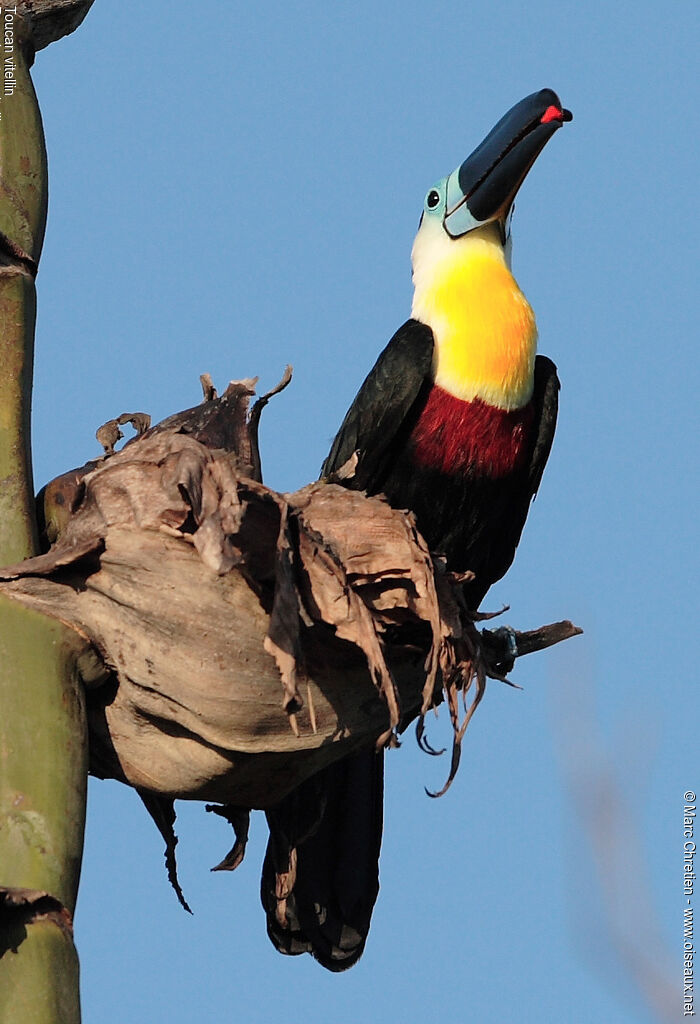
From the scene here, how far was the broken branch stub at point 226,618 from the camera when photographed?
10.8 ft

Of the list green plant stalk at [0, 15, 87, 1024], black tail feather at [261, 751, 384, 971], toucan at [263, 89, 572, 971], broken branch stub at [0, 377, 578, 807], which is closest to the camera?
green plant stalk at [0, 15, 87, 1024]

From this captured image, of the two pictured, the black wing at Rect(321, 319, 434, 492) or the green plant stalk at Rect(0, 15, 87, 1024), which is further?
the black wing at Rect(321, 319, 434, 492)

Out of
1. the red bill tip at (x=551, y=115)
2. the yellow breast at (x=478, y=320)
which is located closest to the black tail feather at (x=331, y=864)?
the yellow breast at (x=478, y=320)

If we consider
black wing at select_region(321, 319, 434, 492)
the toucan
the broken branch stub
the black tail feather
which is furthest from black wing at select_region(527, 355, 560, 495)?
the broken branch stub

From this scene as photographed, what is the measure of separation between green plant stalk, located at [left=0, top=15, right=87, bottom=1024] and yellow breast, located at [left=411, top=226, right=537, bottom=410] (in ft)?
4.95

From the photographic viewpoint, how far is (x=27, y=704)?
3078 mm

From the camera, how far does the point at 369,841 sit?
4.35m

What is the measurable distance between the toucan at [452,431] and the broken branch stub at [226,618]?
2.81ft

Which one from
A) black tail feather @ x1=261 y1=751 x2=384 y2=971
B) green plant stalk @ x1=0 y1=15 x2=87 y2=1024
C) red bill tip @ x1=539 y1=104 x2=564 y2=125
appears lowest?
black tail feather @ x1=261 y1=751 x2=384 y2=971

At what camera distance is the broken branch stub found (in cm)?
328

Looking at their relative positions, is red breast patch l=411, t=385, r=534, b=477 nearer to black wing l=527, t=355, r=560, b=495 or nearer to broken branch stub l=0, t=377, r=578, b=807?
black wing l=527, t=355, r=560, b=495

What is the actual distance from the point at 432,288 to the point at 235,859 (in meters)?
2.22

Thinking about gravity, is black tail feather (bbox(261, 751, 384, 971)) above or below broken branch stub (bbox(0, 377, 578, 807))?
below

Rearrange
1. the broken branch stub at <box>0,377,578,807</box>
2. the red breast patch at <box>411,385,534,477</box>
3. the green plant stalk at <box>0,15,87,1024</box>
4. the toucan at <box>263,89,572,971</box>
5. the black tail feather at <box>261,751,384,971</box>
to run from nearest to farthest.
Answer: the green plant stalk at <box>0,15,87,1024</box>, the broken branch stub at <box>0,377,578,807</box>, the black tail feather at <box>261,751,384,971</box>, the toucan at <box>263,89,572,971</box>, the red breast patch at <box>411,385,534,477</box>
